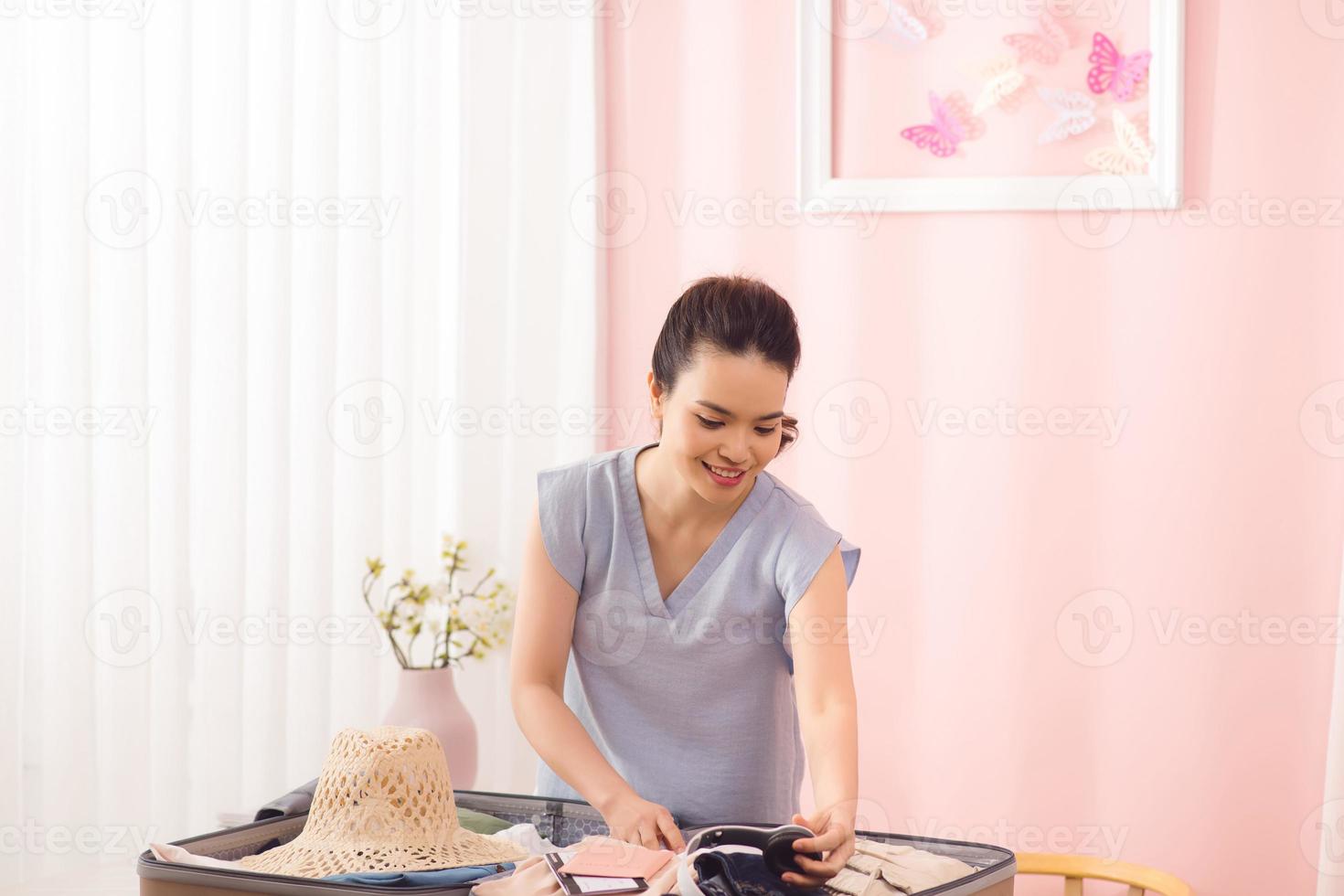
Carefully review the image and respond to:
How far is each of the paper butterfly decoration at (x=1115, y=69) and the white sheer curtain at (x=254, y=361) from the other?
1.00 m

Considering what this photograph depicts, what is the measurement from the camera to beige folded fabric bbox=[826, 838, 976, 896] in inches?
42.4

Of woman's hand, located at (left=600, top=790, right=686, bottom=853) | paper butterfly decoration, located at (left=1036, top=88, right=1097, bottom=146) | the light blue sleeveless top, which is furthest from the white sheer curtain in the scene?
woman's hand, located at (left=600, top=790, right=686, bottom=853)

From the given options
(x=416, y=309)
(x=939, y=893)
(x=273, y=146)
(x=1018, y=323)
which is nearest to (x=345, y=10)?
(x=273, y=146)

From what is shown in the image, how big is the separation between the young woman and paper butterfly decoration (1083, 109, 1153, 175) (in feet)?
3.93

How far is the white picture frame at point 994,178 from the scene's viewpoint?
7.49ft

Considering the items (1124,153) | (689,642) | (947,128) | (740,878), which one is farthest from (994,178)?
(740,878)

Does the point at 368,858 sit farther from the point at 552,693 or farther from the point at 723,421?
the point at 723,421

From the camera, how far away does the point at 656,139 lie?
2541 mm

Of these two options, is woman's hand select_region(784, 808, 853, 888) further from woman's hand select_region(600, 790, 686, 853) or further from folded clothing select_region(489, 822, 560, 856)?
folded clothing select_region(489, 822, 560, 856)

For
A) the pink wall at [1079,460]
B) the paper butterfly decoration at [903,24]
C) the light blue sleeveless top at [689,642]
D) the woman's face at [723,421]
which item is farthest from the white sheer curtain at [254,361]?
the woman's face at [723,421]

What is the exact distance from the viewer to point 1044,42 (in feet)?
7.72

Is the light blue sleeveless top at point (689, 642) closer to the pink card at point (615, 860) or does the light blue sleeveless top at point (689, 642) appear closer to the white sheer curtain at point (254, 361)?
the pink card at point (615, 860)

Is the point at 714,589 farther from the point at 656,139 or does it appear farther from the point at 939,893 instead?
the point at 656,139

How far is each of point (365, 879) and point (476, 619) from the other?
134 centimetres
